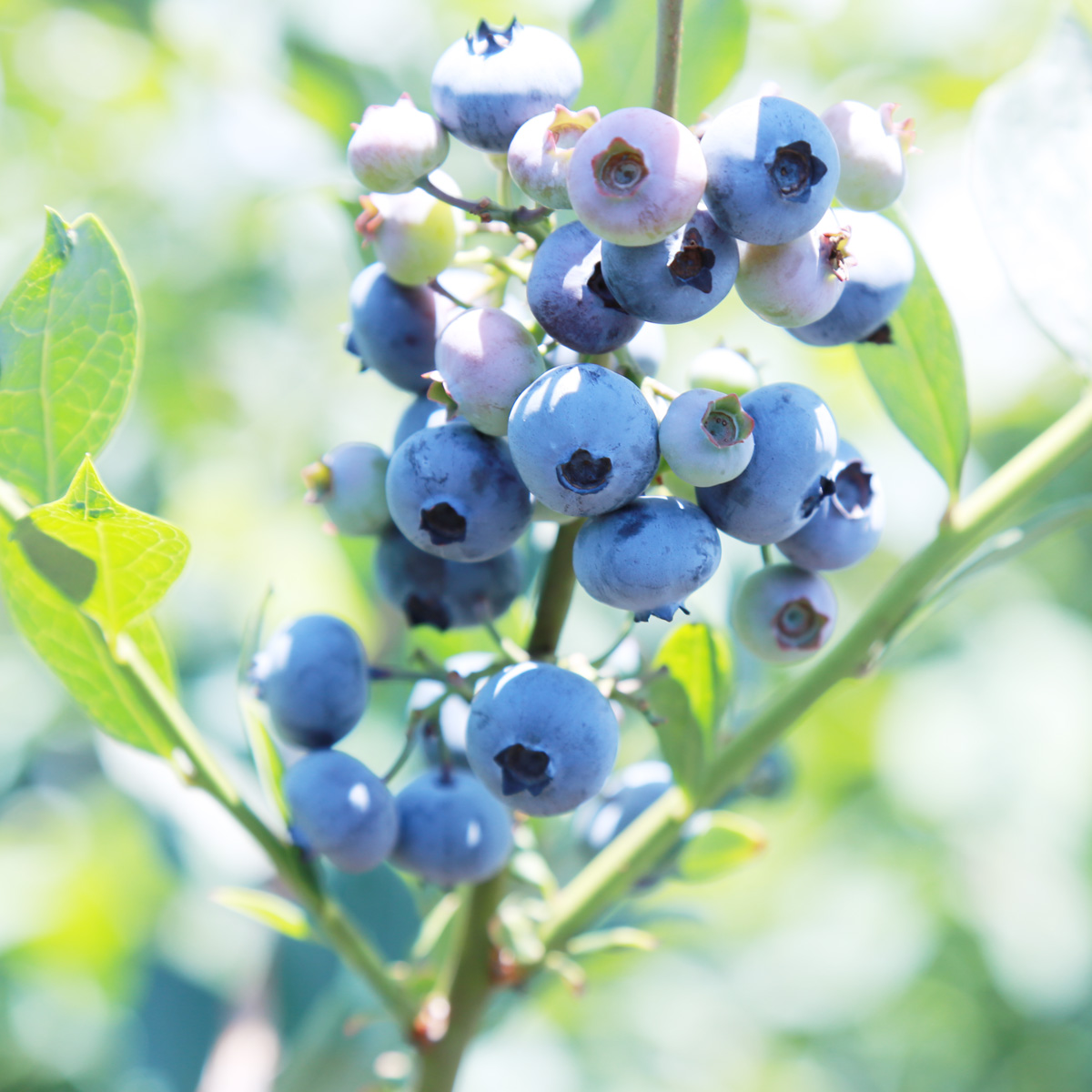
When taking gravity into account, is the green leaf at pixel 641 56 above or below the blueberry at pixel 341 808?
above

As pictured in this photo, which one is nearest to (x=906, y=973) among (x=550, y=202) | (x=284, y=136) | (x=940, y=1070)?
(x=940, y=1070)

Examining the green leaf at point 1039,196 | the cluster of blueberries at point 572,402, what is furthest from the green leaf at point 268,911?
the green leaf at point 1039,196

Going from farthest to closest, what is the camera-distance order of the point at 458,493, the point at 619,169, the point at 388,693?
1. the point at 388,693
2. the point at 458,493
3. the point at 619,169

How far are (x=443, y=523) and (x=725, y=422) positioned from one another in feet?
0.68

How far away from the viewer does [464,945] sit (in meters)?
1.05

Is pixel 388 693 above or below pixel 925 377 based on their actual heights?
below

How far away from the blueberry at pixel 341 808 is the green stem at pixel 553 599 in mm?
177

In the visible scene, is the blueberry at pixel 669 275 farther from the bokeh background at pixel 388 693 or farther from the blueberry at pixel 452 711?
the bokeh background at pixel 388 693

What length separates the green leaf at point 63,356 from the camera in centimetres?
81

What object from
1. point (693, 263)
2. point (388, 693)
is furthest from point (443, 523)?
point (388, 693)

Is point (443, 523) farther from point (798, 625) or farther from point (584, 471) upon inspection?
point (798, 625)

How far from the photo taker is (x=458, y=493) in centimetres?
75

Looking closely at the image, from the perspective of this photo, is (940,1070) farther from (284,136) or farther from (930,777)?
(284,136)

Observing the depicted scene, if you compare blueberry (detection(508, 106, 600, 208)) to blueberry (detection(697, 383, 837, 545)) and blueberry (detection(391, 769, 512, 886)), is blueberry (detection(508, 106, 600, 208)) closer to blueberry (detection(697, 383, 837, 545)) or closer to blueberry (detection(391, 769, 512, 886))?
blueberry (detection(697, 383, 837, 545))
